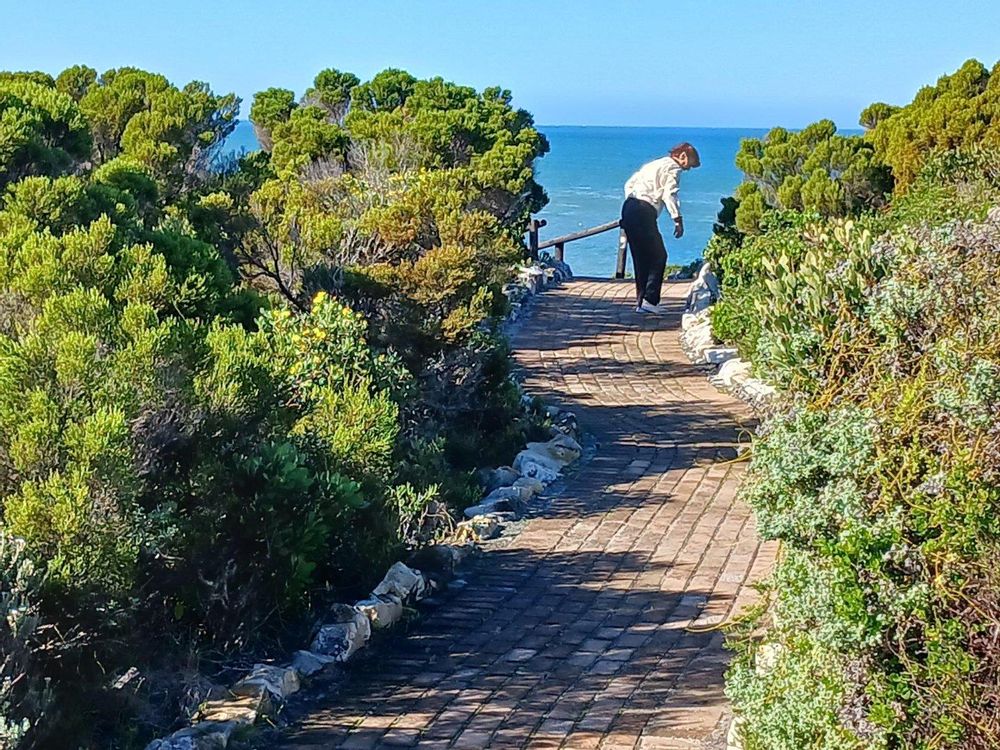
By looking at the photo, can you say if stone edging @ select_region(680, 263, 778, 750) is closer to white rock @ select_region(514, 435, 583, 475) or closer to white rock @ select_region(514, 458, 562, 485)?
white rock @ select_region(514, 435, 583, 475)

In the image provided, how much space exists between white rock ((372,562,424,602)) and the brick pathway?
167mm

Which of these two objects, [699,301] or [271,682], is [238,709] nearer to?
[271,682]

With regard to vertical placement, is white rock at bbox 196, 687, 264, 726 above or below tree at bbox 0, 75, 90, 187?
below

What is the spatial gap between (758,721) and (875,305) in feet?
4.59

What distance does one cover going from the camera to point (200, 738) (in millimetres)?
5133

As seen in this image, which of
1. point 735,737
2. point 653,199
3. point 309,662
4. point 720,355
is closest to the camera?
point 735,737

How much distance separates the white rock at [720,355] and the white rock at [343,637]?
29.7 ft

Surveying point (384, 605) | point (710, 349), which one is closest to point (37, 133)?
point (384, 605)

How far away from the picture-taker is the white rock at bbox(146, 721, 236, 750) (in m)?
5.04

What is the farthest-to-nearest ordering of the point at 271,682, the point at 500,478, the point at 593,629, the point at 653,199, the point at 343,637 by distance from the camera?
the point at 653,199, the point at 500,478, the point at 593,629, the point at 343,637, the point at 271,682

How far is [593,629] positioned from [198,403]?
2.29 m

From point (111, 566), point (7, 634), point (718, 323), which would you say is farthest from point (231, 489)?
point (718, 323)

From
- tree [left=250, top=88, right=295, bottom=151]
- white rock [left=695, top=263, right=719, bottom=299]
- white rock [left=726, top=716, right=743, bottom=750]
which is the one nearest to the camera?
white rock [left=726, top=716, right=743, bottom=750]

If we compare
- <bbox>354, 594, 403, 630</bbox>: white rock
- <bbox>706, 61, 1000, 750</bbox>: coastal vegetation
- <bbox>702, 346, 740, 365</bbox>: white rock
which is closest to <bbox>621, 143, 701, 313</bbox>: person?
<bbox>702, 346, 740, 365</bbox>: white rock
